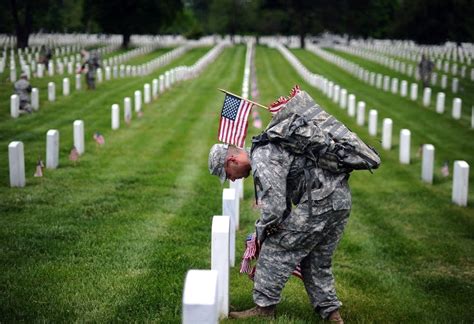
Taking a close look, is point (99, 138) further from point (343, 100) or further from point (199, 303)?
point (199, 303)

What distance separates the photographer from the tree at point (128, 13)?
68750mm

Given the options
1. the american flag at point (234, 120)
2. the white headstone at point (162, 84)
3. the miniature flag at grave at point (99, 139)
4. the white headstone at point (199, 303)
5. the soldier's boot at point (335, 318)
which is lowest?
the white headstone at point (162, 84)

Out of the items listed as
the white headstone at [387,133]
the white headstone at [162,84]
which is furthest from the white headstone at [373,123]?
the white headstone at [162,84]

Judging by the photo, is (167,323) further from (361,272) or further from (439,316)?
(361,272)

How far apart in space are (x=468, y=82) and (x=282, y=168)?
35932 millimetres

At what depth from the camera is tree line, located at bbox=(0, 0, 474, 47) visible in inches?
2591

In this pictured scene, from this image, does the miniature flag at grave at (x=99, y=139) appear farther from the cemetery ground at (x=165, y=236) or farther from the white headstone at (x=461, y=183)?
the white headstone at (x=461, y=183)

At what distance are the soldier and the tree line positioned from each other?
153 feet

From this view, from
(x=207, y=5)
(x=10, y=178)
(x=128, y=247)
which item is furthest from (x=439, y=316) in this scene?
(x=207, y=5)

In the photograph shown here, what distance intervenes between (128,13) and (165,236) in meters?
61.9

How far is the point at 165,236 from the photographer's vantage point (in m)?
10.0

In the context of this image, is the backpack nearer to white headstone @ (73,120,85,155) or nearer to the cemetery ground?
the cemetery ground

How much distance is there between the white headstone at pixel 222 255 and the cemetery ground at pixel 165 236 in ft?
1.47

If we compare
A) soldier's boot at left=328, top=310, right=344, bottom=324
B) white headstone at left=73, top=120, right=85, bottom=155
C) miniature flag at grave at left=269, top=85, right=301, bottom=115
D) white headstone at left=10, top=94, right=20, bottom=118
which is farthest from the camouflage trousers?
white headstone at left=10, top=94, right=20, bottom=118
